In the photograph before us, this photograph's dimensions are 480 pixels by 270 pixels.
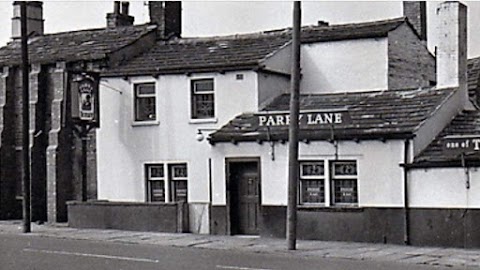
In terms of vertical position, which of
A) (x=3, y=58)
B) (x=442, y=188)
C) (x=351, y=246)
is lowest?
(x=351, y=246)

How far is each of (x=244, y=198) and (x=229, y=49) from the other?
20.3 feet

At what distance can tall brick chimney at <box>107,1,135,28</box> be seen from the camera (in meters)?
37.2

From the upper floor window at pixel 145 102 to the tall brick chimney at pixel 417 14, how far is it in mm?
10947

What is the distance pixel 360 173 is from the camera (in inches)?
950

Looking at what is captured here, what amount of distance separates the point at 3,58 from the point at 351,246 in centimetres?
1856

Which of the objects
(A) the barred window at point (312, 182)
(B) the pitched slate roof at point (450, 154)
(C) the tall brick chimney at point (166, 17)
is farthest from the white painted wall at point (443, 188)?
(C) the tall brick chimney at point (166, 17)

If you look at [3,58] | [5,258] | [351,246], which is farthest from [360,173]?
[3,58]

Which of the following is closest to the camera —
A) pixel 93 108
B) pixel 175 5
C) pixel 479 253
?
pixel 479 253

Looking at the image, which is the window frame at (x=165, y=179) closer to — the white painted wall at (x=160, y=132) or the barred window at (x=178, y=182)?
the barred window at (x=178, y=182)

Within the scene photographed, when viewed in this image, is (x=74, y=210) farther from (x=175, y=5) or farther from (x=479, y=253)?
(x=479, y=253)

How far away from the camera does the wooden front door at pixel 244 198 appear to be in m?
26.5

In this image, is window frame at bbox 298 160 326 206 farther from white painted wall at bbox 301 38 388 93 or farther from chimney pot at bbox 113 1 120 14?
chimney pot at bbox 113 1 120 14

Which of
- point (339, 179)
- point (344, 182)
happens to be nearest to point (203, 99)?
point (339, 179)

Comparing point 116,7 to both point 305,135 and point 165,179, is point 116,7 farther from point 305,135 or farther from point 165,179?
point 305,135
